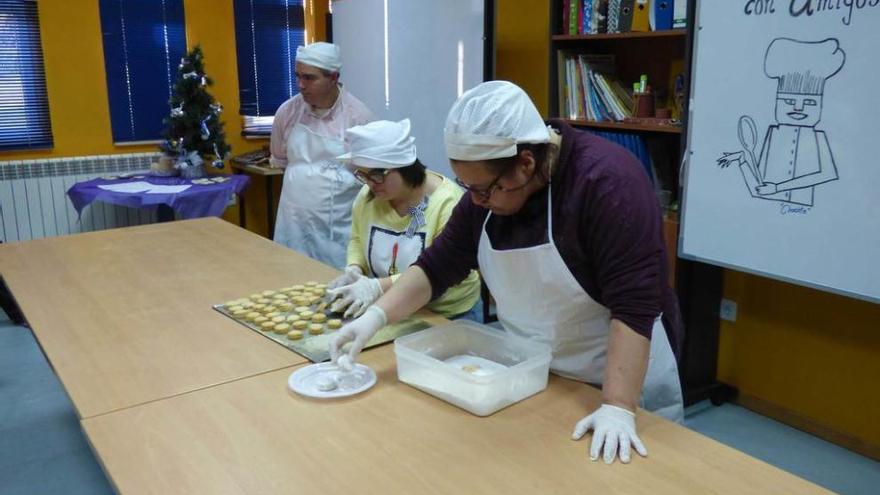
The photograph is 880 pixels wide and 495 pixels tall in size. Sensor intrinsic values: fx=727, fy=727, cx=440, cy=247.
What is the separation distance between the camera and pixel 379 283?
2053 mm

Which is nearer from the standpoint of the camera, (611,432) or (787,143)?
(611,432)

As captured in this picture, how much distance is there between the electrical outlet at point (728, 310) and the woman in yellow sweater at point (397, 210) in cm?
137

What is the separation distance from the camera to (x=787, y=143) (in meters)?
2.42

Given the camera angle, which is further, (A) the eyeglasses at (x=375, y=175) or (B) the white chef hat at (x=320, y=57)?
(B) the white chef hat at (x=320, y=57)

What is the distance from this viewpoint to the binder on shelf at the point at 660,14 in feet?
9.42

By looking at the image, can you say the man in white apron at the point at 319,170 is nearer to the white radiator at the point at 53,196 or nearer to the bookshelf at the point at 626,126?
the bookshelf at the point at 626,126

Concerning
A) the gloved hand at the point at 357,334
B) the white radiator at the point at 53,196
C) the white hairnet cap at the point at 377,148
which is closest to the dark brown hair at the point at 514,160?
the gloved hand at the point at 357,334

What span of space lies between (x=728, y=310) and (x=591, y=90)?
114 centimetres

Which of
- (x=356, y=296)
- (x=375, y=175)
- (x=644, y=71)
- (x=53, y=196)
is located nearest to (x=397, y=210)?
(x=375, y=175)

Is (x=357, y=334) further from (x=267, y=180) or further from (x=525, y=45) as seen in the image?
(x=267, y=180)

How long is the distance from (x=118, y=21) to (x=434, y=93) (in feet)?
7.11

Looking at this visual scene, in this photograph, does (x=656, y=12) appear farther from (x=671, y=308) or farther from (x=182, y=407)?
(x=182, y=407)

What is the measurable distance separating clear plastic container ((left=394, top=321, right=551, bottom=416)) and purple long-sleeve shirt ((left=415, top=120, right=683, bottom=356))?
20 centimetres

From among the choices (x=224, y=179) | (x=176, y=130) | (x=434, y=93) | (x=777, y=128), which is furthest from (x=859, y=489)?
(x=176, y=130)
